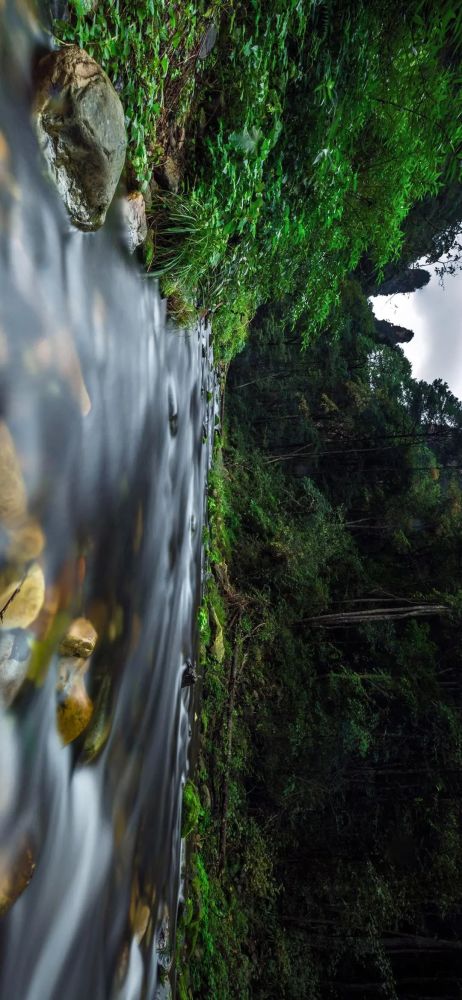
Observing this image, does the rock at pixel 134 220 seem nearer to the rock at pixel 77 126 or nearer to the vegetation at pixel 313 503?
the vegetation at pixel 313 503

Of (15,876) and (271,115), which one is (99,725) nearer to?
(15,876)

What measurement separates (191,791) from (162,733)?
106 cm

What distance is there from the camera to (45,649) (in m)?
1.64

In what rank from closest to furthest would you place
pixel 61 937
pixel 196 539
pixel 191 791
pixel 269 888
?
pixel 61 937, pixel 191 791, pixel 196 539, pixel 269 888

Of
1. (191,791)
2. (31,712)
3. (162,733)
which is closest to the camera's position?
(31,712)

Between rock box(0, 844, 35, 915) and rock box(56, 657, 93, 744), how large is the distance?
341 millimetres

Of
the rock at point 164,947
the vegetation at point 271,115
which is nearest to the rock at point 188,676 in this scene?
the rock at point 164,947

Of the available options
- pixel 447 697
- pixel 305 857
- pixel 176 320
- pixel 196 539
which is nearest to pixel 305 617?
pixel 447 697

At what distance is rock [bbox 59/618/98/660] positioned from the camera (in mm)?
1750

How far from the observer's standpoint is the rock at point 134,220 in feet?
7.59

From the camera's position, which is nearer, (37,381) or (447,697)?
(37,381)

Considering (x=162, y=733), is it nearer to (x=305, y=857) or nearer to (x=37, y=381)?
(x=37, y=381)

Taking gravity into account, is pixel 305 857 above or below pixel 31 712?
below

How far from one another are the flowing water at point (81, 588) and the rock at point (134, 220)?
108 mm
